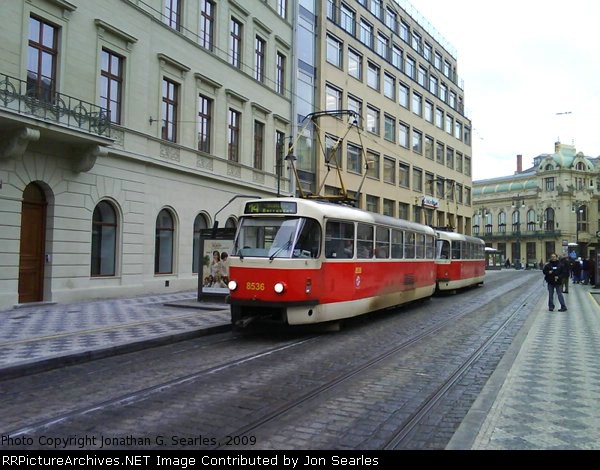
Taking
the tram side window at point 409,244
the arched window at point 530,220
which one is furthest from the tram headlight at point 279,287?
the arched window at point 530,220

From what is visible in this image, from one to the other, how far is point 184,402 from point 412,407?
2.65 metres

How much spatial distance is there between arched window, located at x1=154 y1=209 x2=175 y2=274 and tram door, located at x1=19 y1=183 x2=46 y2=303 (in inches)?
193

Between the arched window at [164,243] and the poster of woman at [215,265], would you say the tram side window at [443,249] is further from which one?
the arched window at [164,243]

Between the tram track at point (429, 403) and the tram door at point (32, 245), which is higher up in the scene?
the tram door at point (32, 245)

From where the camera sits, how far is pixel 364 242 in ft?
42.6

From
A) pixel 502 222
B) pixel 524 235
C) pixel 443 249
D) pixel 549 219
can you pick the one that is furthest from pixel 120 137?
pixel 502 222

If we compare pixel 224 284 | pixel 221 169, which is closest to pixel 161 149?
pixel 221 169

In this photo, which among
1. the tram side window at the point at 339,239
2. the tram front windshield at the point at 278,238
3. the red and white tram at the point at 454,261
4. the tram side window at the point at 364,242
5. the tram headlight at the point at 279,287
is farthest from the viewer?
the red and white tram at the point at 454,261

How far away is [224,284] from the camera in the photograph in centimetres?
1602

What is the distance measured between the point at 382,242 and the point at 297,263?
169 inches

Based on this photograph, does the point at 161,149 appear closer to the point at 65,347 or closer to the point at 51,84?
the point at 51,84

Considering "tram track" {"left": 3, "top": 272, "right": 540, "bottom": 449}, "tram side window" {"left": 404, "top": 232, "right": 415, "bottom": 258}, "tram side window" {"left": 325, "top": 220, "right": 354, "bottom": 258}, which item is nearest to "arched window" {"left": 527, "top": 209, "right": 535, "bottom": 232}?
"tram side window" {"left": 404, "top": 232, "right": 415, "bottom": 258}

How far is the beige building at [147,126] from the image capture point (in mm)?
15000

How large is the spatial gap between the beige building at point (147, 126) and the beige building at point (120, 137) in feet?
0.16
